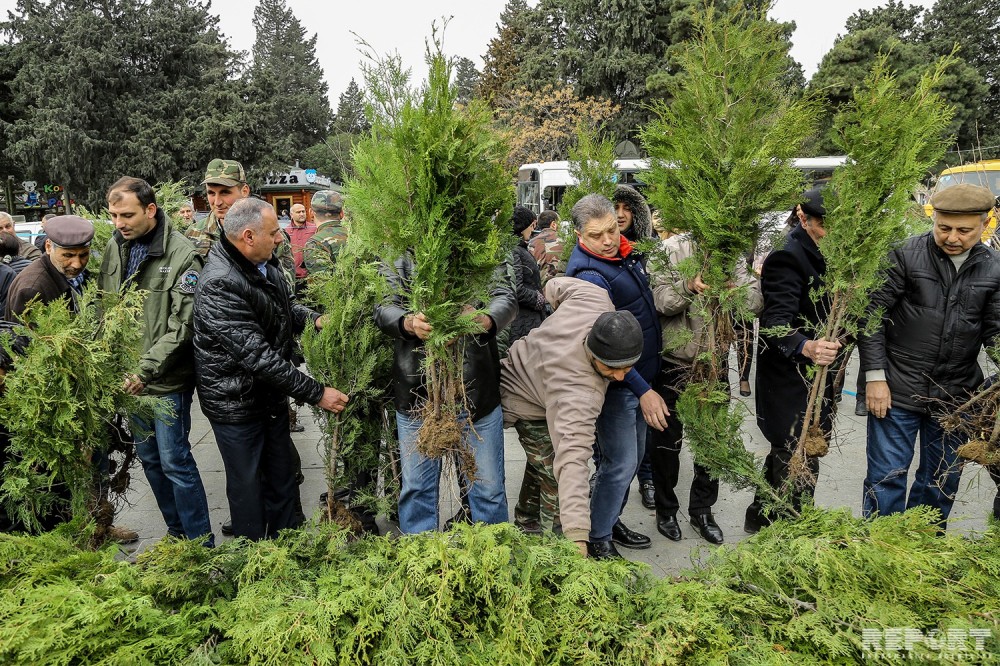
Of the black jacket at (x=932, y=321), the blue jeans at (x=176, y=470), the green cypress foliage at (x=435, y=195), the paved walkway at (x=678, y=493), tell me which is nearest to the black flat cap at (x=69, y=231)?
the blue jeans at (x=176, y=470)

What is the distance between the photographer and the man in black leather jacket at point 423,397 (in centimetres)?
328

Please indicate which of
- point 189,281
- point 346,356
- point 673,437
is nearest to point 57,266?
point 189,281

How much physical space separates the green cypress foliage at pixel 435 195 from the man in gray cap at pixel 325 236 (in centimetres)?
68

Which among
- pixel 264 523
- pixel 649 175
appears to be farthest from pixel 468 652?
pixel 649 175

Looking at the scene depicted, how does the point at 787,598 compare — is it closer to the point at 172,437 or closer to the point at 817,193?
the point at 817,193

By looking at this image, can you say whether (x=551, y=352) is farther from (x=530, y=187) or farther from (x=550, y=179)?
(x=530, y=187)

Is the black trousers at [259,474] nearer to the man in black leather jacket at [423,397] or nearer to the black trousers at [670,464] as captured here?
the man in black leather jacket at [423,397]

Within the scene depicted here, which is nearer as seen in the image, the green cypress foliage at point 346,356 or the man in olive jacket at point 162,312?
the green cypress foliage at point 346,356

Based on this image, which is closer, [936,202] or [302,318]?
[936,202]

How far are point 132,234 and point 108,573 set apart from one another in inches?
89.5

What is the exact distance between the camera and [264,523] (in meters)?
3.67

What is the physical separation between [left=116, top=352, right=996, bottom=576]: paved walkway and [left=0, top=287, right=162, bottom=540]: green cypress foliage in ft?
4.42

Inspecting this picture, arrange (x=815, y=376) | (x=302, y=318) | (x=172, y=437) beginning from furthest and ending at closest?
→ 1. (x=302, y=318)
2. (x=172, y=437)
3. (x=815, y=376)

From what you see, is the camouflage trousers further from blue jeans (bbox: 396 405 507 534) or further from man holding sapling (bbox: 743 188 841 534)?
man holding sapling (bbox: 743 188 841 534)
